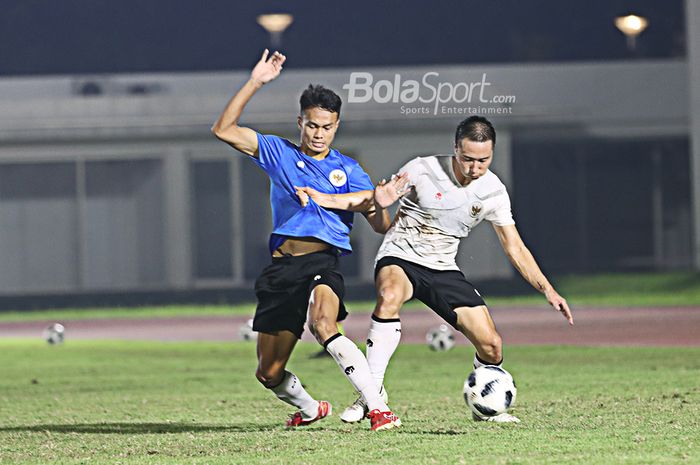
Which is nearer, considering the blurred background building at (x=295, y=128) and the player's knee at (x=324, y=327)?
the player's knee at (x=324, y=327)

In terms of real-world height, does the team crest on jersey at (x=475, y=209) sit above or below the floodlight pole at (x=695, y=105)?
below

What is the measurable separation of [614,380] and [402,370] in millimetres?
3177

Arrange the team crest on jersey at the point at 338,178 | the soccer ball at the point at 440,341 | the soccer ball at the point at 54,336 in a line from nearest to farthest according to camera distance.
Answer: the team crest on jersey at the point at 338,178
the soccer ball at the point at 440,341
the soccer ball at the point at 54,336

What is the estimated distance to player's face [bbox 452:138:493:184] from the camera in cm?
908

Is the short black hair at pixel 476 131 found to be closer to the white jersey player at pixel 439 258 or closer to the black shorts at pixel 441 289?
the white jersey player at pixel 439 258

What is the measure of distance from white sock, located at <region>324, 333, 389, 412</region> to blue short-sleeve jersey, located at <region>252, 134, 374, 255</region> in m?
0.74

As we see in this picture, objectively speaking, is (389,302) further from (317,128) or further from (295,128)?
(295,128)

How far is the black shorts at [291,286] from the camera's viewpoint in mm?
9258

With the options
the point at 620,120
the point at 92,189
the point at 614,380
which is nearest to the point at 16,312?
the point at 92,189

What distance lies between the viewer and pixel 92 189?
36281 mm

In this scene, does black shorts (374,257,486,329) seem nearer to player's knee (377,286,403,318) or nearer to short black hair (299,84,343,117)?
player's knee (377,286,403,318)

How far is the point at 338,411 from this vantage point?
1155 cm

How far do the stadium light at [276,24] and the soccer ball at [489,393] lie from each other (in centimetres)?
3111

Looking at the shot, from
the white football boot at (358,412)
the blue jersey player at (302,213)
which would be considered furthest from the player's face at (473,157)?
the white football boot at (358,412)
